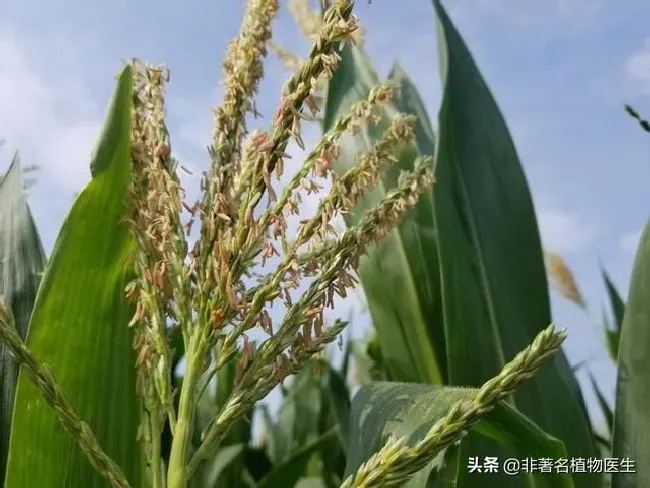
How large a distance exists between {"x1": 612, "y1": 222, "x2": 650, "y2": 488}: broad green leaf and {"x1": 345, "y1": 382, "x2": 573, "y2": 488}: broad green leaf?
0.74ft

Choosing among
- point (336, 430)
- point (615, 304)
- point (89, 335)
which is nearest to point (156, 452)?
point (89, 335)

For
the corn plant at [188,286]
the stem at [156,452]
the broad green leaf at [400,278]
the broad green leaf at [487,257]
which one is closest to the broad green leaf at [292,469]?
the broad green leaf at [400,278]

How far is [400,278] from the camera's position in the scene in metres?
1.12

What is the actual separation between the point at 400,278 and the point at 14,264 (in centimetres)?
54

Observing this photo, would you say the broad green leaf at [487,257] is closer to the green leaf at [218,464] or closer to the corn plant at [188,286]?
the corn plant at [188,286]

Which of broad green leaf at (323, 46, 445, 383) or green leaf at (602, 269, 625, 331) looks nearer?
broad green leaf at (323, 46, 445, 383)

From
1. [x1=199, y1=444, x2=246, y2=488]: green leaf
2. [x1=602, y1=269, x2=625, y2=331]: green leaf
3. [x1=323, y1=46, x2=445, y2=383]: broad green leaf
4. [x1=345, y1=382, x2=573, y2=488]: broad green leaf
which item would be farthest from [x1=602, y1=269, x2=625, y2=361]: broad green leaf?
[x1=345, y1=382, x2=573, y2=488]: broad green leaf

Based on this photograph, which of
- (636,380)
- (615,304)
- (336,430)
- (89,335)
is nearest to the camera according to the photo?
(89,335)

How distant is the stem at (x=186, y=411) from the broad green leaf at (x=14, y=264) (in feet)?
1.24

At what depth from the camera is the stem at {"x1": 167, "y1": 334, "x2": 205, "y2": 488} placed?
43 cm

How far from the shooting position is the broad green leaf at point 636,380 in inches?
30.4

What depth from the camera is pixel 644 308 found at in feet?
2.55

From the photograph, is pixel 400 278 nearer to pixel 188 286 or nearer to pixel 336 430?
pixel 336 430

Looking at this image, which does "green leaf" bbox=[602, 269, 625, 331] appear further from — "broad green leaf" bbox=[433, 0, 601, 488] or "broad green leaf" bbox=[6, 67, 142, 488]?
"broad green leaf" bbox=[6, 67, 142, 488]
